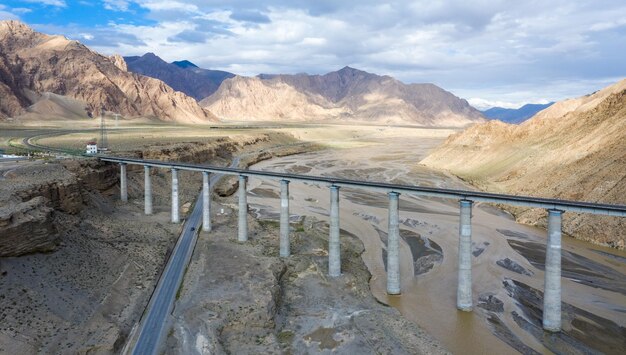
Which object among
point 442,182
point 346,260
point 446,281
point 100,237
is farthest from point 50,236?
point 442,182

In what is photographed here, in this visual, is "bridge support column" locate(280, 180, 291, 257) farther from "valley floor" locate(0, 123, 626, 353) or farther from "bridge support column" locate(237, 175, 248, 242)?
"bridge support column" locate(237, 175, 248, 242)

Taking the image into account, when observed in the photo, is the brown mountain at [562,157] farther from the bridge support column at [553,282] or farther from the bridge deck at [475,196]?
the bridge support column at [553,282]

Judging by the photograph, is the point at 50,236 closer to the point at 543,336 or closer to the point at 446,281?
the point at 446,281

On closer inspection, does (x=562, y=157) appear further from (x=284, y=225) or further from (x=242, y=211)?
(x=242, y=211)

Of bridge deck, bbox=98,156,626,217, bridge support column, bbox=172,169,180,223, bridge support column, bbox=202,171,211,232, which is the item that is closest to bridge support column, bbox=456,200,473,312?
bridge deck, bbox=98,156,626,217

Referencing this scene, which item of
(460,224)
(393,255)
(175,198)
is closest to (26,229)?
(175,198)

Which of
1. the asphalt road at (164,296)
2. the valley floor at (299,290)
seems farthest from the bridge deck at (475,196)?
the asphalt road at (164,296)
